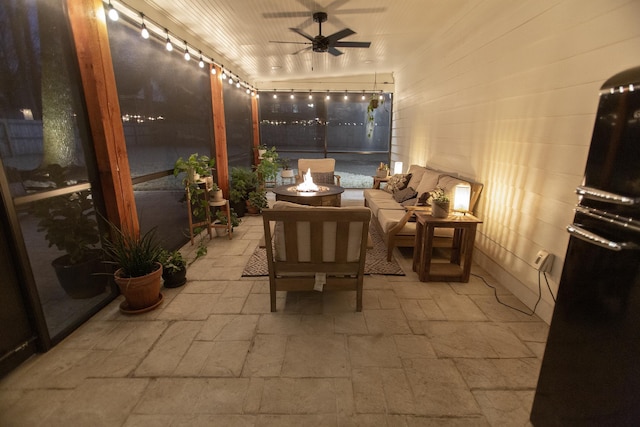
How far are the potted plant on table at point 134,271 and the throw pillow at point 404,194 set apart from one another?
10.6ft

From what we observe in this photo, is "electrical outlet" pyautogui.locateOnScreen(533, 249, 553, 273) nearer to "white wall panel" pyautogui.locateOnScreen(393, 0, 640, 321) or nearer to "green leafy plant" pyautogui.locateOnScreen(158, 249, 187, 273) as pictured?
"white wall panel" pyautogui.locateOnScreen(393, 0, 640, 321)

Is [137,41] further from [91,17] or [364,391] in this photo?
[364,391]

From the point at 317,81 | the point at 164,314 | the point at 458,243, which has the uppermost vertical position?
the point at 317,81

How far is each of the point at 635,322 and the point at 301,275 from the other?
183cm

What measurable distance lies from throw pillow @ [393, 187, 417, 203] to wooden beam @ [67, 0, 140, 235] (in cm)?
336

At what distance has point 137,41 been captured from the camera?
118 inches

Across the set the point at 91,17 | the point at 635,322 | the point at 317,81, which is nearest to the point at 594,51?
the point at 635,322

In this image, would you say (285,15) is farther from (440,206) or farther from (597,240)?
(597,240)

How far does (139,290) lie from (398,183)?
3.84 metres

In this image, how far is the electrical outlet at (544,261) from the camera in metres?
2.21

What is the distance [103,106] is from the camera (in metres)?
2.27

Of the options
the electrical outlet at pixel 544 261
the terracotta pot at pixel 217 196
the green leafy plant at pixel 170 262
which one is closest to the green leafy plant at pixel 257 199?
the terracotta pot at pixel 217 196

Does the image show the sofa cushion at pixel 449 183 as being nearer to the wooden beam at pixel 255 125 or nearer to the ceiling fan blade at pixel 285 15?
the ceiling fan blade at pixel 285 15

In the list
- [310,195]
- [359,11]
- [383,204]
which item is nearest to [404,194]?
[383,204]
